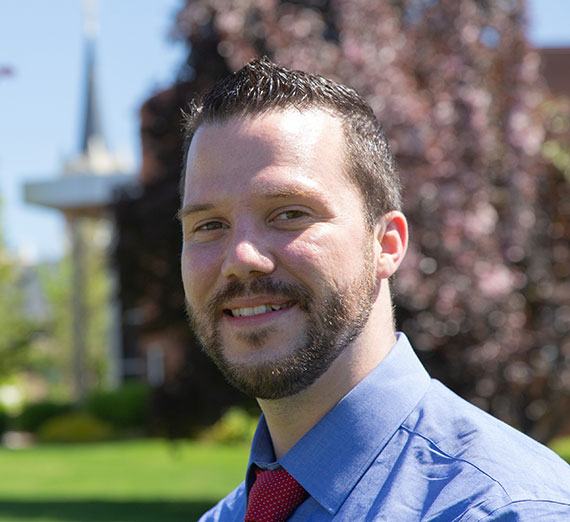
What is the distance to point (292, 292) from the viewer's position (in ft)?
6.06

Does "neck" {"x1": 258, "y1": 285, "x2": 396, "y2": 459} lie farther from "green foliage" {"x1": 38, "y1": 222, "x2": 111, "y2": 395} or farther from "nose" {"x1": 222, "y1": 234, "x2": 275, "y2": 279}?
"green foliage" {"x1": 38, "y1": 222, "x2": 111, "y2": 395}

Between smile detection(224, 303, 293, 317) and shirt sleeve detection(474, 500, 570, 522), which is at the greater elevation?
smile detection(224, 303, 293, 317)

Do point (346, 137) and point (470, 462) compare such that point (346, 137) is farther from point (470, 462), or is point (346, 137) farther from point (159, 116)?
point (159, 116)

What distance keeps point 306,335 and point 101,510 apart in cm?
1040

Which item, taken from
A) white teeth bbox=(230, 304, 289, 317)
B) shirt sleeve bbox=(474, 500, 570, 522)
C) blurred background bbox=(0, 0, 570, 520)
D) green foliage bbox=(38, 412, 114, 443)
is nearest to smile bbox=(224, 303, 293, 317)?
white teeth bbox=(230, 304, 289, 317)

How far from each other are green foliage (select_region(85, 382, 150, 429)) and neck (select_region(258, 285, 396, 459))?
22.9 meters

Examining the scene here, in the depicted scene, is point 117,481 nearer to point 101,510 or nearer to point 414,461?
point 101,510

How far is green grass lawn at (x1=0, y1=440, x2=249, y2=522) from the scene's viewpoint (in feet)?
36.9

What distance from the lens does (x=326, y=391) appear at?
186 centimetres

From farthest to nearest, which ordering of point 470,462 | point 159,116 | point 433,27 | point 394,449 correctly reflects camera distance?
1. point 159,116
2. point 433,27
3. point 394,449
4. point 470,462

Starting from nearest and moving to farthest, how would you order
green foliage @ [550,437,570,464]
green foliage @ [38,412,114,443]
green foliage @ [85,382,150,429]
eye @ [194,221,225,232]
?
1. eye @ [194,221,225,232]
2. green foliage @ [550,437,570,464]
3. green foliage @ [38,412,114,443]
4. green foliage @ [85,382,150,429]

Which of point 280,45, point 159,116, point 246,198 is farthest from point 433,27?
point 246,198

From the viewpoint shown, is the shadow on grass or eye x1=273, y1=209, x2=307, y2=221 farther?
the shadow on grass

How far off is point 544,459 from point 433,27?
28.6 feet
